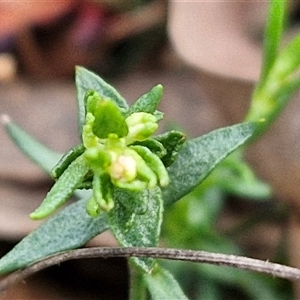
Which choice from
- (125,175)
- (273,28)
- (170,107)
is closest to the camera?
(125,175)

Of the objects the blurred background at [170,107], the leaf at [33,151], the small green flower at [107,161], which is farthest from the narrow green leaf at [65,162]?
the blurred background at [170,107]

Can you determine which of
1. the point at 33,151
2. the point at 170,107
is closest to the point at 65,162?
the point at 33,151

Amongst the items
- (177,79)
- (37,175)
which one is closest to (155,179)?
(37,175)

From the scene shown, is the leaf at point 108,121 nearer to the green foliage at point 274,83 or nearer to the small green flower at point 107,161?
the small green flower at point 107,161

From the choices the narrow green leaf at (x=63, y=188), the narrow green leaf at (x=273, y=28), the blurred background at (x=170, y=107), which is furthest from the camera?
the blurred background at (x=170, y=107)

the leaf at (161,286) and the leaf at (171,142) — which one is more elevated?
the leaf at (171,142)

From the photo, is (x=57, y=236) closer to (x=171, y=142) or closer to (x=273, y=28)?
(x=171, y=142)
